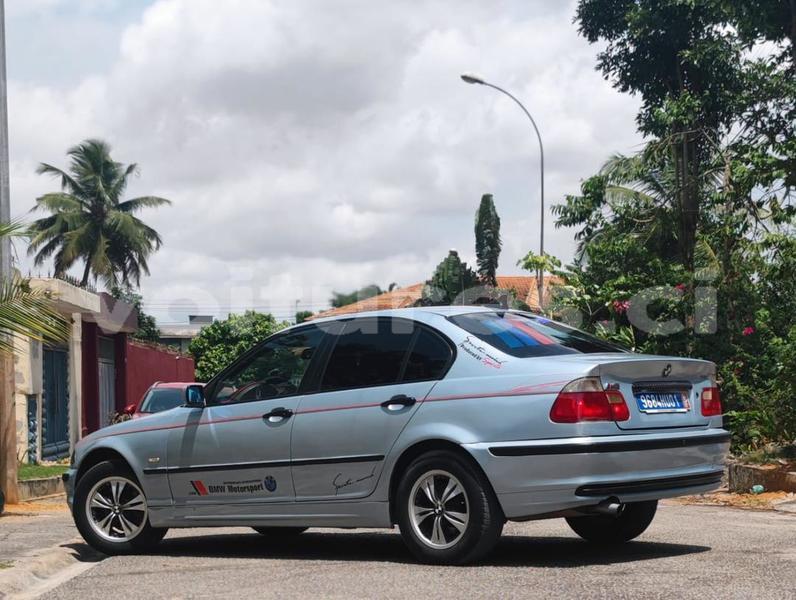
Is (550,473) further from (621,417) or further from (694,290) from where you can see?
(694,290)

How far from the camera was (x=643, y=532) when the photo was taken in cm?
888

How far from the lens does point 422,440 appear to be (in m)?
7.41

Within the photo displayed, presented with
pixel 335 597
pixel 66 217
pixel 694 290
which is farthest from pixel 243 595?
pixel 66 217

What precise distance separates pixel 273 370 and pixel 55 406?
18415 millimetres

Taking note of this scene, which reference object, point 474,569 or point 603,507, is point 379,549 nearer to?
point 474,569

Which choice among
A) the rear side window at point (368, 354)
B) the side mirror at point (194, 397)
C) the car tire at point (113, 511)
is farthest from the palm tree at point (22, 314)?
the rear side window at point (368, 354)

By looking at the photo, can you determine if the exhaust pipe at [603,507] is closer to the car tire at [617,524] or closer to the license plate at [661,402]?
the license plate at [661,402]

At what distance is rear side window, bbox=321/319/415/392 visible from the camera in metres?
7.90

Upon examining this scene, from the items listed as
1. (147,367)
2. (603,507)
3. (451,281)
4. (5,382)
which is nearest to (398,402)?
(603,507)

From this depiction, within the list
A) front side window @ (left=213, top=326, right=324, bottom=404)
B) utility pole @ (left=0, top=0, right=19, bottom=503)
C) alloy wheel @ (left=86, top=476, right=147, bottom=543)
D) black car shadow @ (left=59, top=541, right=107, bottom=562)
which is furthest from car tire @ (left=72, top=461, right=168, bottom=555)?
utility pole @ (left=0, top=0, right=19, bottom=503)

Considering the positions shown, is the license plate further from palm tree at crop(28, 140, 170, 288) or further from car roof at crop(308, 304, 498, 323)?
palm tree at crop(28, 140, 170, 288)

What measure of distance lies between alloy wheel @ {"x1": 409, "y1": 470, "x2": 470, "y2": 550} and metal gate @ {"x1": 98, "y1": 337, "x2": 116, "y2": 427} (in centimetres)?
2230

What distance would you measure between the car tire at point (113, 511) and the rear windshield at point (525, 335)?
2.79 m

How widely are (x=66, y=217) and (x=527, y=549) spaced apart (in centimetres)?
5301
